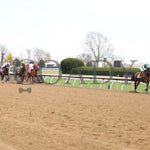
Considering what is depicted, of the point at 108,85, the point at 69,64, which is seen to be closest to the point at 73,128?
the point at 108,85

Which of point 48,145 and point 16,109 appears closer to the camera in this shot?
point 48,145

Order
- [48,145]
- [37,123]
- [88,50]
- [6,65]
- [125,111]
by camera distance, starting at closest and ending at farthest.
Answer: [48,145] → [37,123] → [125,111] → [6,65] → [88,50]

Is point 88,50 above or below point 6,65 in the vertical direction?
above

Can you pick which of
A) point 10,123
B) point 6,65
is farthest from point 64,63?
point 10,123

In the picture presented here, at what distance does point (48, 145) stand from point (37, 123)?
1.65m

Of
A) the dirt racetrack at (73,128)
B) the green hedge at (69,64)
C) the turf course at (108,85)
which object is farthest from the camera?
the green hedge at (69,64)

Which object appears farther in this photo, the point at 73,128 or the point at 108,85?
the point at 108,85

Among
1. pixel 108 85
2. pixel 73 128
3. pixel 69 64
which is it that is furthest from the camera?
pixel 69 64

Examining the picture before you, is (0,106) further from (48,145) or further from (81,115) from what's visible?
(48,145)

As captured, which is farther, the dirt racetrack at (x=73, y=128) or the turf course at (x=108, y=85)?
the turf course at (x=108, y=85)

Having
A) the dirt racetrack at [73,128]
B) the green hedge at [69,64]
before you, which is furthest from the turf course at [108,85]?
the dirt racetrack at [73,128]

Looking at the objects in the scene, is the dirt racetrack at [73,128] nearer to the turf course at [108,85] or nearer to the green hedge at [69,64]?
the turf course at [108,85]

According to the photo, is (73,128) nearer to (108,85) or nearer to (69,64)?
(108,85)

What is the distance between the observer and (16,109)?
25.3 ft
